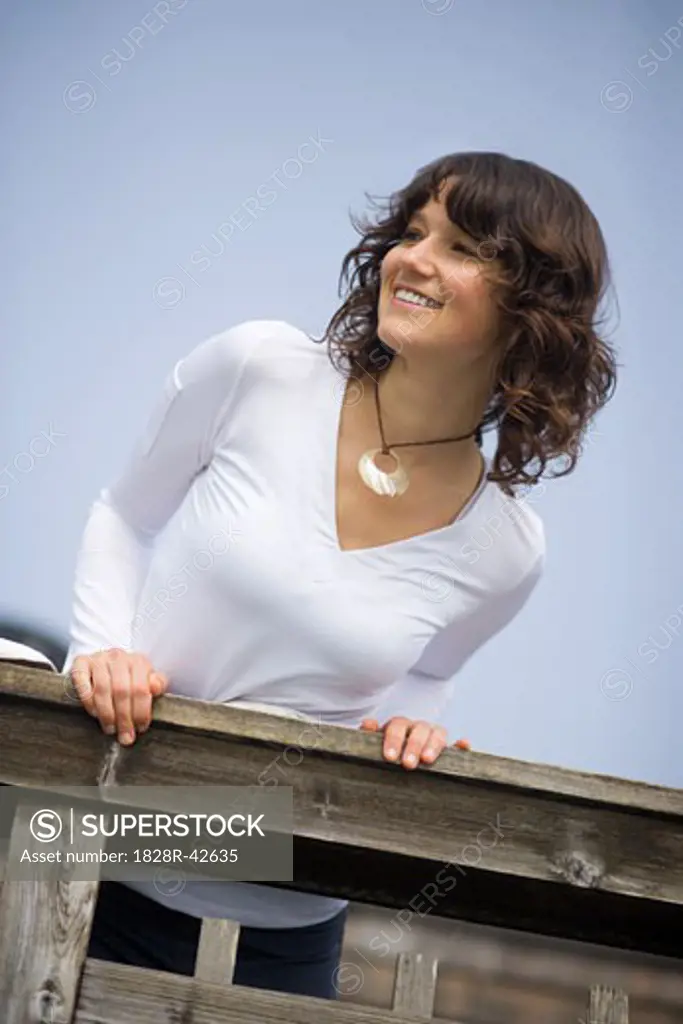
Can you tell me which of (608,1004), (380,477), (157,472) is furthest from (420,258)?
(608,1004)

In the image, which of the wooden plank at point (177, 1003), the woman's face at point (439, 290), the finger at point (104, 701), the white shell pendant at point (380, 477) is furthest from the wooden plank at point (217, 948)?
the woman's face at point (439, 290)

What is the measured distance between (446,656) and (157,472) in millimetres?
365

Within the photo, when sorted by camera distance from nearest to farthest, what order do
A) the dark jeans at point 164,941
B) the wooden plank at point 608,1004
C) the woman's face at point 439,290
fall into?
1. the dark jeans at point 164,941
2. the woman's face at point 439,290
3. the wooden plank at point 608,1004

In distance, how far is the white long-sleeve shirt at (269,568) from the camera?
1.27 m

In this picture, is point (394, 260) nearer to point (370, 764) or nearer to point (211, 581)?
point (211, 581)

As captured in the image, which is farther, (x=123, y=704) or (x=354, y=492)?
(x=354, y=492)

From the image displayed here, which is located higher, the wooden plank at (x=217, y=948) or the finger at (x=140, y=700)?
the finger at (x=140, y=700)

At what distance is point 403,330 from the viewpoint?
4.53 feet

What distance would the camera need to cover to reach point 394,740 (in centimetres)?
105

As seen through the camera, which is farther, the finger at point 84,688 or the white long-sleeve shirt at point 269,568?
the white long-sleeve shirt at point 269,568

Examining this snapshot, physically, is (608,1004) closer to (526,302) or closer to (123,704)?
(526,302)

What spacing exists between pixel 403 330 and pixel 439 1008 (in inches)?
101

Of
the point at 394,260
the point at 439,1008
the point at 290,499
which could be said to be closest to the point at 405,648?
the point at 290,499

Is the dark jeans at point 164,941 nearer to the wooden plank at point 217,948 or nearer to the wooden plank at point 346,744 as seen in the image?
the wooden plank at point 217,948
